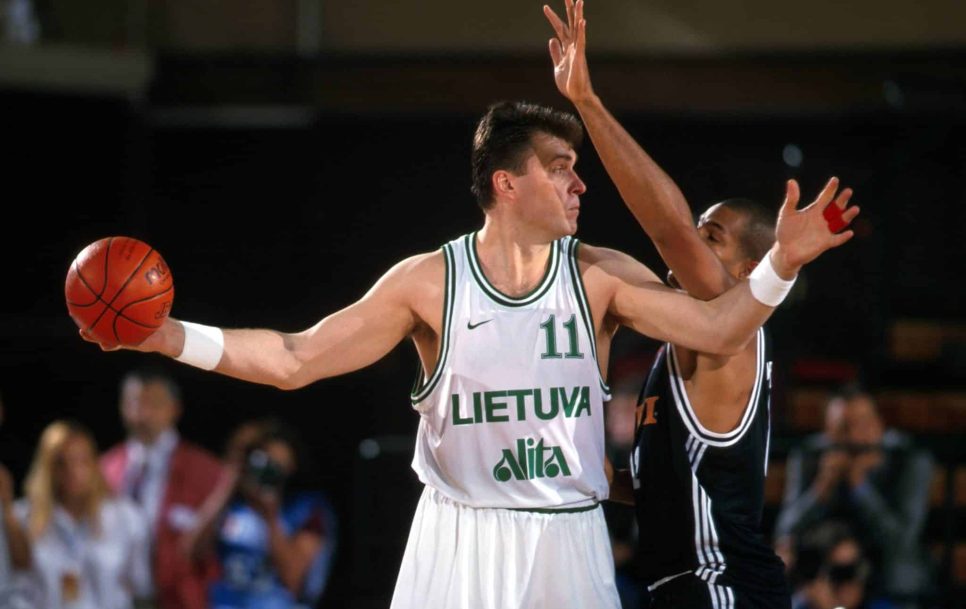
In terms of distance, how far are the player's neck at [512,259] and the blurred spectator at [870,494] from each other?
334 centimetres

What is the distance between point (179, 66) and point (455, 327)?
23.2ft

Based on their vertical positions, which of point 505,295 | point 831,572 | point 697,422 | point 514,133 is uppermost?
point 514,133

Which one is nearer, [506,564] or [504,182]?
[506,564]

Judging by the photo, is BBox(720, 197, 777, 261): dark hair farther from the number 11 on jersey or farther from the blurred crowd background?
the blurred crowd background

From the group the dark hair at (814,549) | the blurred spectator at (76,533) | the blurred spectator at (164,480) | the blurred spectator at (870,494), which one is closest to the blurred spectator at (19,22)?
the blurred spectator at (164,480)

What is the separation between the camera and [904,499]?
7.41 meters

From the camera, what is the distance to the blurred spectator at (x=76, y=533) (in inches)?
311

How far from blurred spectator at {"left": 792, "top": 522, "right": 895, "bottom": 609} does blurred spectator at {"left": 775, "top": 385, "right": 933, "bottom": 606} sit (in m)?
0.15

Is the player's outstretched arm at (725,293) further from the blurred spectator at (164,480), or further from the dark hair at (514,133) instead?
the blurred spectator at (164,480)

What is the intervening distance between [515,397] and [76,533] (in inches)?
180

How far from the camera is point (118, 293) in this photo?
4.00 meters

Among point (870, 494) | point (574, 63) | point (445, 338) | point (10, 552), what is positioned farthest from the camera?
point (10, 552)

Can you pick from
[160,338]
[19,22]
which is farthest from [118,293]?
[19,22]

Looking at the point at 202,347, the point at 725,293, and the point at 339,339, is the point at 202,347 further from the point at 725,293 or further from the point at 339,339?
the point at 725,293
